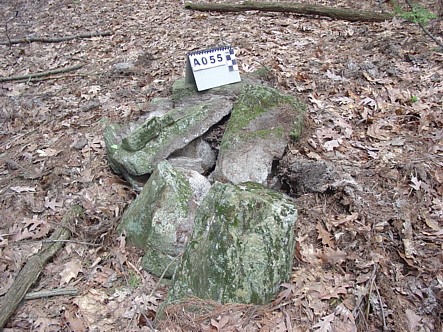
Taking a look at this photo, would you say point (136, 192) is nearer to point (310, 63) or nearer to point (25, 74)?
point (310, 63)

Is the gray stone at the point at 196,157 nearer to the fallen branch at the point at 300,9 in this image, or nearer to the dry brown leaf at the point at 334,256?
the dry brown leaf at the point at 334,256

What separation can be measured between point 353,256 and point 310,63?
363 centimetres

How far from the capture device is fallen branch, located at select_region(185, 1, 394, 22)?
6.92 meters

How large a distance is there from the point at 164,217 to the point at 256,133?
55.8 inches

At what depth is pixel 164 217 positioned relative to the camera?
11.7ft

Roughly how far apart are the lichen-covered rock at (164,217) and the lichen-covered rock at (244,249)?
2.07ft

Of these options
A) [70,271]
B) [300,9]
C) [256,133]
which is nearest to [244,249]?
[256,133]

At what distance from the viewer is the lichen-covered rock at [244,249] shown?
279cm

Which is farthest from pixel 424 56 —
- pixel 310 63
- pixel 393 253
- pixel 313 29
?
pixel 393 253

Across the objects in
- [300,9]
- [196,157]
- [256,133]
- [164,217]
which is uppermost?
[300,9]

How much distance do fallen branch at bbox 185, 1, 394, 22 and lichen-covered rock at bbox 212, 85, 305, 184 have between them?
354 centimetres

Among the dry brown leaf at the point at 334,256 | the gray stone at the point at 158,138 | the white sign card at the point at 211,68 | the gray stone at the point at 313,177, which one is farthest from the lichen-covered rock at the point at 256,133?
the dry brown leaf at the point at 334,256

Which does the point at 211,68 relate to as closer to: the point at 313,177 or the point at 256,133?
the point at 256,133

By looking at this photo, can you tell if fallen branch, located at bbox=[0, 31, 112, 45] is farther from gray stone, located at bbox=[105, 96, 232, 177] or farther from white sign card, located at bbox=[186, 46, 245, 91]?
gray stone, located at bbox=[105, 96, 232, 177]
